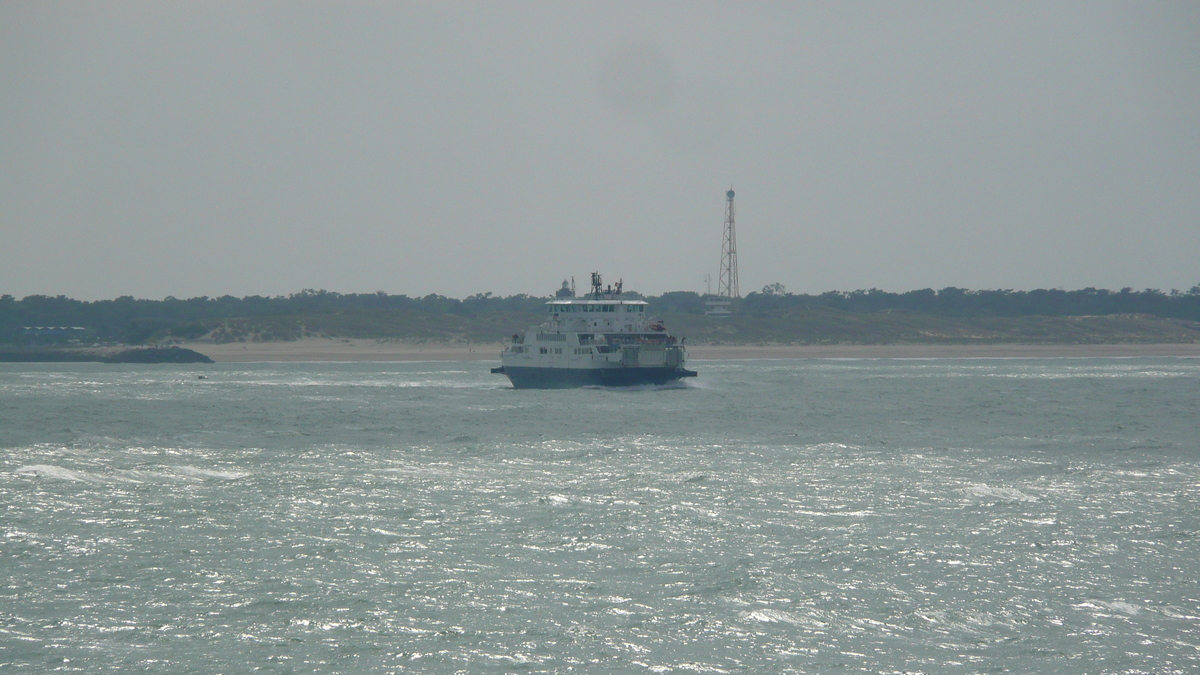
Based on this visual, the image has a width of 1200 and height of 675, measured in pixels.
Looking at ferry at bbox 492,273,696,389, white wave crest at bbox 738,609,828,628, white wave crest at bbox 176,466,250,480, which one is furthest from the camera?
ferry at bbox 492,273,696,389

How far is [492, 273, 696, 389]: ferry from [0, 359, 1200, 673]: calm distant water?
79.2ft

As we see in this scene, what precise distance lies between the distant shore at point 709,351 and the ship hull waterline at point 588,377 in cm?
5849

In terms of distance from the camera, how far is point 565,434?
45.7 metres

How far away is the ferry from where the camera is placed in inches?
2886

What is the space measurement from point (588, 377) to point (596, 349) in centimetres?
198

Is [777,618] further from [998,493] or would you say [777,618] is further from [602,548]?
[998,493]

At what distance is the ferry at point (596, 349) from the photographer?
73312 millimetres

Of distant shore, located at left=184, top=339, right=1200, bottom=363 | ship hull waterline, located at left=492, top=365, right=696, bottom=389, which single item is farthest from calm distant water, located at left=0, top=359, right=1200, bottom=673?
distant shore, located at left=184, top=339, right=1200, bottom=363

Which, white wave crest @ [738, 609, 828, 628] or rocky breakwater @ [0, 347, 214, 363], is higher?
rocky breakwater @ [0, 347, 214, 363]

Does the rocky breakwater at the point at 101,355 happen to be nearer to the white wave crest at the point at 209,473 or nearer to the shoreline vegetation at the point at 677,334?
the shoreline vegetation at the point at 677,334

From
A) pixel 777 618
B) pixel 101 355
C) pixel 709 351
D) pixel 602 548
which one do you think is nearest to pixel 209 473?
pixel 602 548

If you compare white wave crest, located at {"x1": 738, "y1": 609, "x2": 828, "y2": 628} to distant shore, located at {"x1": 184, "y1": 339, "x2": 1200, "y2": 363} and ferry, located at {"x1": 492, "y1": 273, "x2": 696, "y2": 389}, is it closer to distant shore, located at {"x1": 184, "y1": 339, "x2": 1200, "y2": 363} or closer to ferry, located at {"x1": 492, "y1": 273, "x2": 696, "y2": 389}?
ferry, located at {"x1": 492, "y1": 273, "x2": 696, "y2": 389}

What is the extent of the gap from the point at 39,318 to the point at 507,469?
191593 mm

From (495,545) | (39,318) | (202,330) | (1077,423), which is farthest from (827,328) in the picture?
(495,545)
